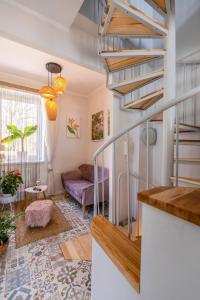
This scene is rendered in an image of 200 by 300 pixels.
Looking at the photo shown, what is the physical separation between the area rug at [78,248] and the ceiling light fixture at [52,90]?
6.33ft

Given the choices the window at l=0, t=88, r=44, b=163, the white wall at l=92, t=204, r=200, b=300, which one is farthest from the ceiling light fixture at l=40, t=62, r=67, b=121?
the white wall at l=92, t=204, r=200, b=300

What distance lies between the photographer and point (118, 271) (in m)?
0.78

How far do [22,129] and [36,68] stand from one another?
1.35 m

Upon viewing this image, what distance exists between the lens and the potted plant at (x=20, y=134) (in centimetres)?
301

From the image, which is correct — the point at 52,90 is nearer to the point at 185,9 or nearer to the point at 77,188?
the point at 77,188

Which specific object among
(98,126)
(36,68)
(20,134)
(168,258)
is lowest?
(168,258)

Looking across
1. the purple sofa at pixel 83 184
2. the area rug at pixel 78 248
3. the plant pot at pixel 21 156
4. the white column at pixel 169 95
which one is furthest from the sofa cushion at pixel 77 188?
the white column at pixel 169 95

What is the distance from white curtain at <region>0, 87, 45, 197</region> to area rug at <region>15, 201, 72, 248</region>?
122 cm

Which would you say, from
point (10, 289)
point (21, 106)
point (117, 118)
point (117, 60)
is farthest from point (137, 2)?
point (10, 289)

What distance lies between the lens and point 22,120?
3.24m

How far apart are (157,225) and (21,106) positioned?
3644 mm

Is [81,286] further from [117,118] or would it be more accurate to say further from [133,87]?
[133,87]

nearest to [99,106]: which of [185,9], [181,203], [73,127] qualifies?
[73,127]

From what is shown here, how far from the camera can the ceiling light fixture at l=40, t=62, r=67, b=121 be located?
6.85 feet
